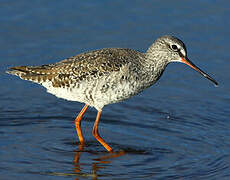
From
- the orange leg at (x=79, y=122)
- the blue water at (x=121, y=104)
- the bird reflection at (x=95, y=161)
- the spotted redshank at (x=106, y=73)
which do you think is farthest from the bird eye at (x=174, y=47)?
the bird reflection at (x=95, y=161)

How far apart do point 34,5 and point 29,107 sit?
4318mm

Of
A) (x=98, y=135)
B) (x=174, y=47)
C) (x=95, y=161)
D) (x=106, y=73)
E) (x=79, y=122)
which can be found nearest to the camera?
(x=106, y=73)

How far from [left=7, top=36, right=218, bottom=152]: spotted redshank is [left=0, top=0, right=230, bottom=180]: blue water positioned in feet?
A: 3.21

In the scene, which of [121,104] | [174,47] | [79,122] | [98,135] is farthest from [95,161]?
[174,47]

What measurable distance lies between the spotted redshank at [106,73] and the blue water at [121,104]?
3.21ft

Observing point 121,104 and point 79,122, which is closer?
point 79,122

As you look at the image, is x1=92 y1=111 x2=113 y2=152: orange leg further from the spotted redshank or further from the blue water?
the blue water

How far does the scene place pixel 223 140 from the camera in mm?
11828

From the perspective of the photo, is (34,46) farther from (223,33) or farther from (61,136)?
(223,33)

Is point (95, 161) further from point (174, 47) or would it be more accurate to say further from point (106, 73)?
point (174, 47)

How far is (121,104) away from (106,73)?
103 inches

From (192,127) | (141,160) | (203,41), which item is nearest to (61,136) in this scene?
(141,160)

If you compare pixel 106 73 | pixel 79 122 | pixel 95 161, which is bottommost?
pixel 95 161

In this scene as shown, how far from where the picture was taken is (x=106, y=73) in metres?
10.9
